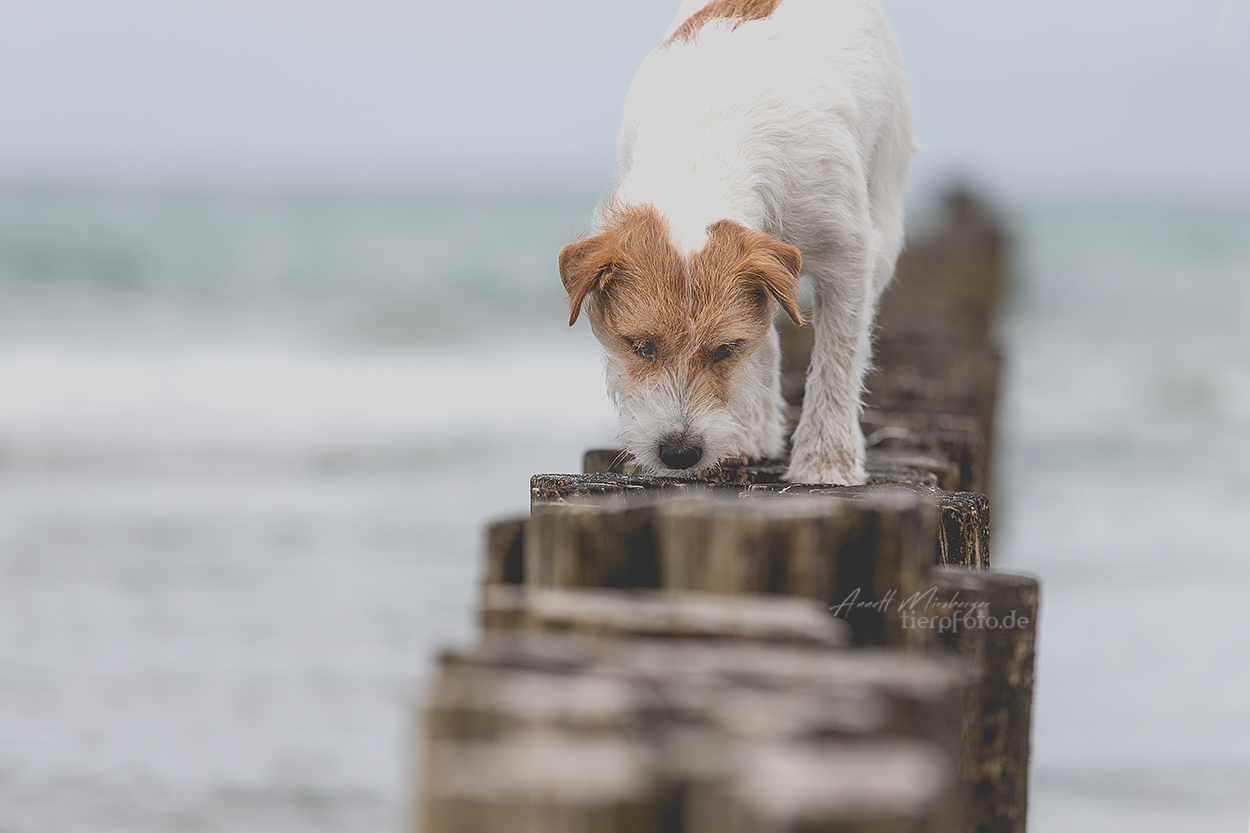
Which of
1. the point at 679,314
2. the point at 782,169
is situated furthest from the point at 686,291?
the point at 782,169

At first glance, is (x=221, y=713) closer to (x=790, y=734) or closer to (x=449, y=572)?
(x=449, y=572)

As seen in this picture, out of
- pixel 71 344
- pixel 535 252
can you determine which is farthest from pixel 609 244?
pixel 535 252

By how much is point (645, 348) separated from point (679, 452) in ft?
1.02

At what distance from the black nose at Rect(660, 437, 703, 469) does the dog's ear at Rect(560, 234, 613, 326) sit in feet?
1.37

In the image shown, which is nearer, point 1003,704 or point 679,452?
point 1003,704

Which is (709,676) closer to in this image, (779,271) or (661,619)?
(661,619)

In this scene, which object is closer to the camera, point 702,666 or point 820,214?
point 702,666

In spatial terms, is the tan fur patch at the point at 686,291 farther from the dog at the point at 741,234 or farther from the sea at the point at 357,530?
the sea at the point at 357,530

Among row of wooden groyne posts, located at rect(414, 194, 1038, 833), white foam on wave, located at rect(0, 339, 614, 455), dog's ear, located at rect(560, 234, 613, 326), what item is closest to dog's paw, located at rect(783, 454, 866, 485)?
dog's ear, located at rect(560, 234, 613, 326)

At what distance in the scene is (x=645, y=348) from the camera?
353 cm

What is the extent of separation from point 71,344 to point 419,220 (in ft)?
90.4

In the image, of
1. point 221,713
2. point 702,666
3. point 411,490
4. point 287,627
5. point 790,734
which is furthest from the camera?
point 411,490

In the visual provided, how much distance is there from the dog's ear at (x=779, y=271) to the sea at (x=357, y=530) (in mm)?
1429

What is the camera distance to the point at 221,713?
20.0 ft
